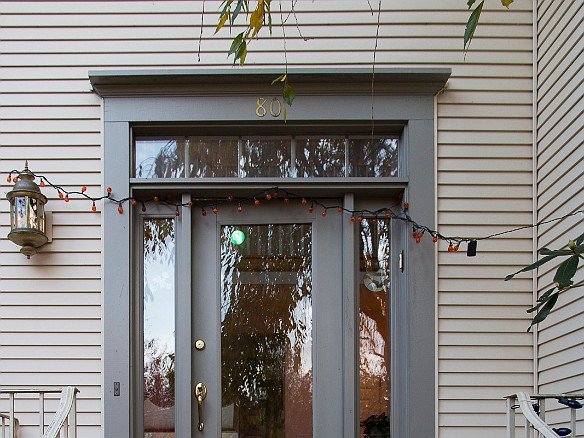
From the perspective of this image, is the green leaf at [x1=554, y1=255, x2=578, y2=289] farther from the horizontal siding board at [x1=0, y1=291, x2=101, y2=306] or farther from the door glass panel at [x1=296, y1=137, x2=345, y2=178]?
the horizontal siding board at [x1=0, y1=291, x2=101, y2=306]

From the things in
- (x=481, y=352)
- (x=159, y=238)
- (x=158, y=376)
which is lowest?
(x=158, y=376)

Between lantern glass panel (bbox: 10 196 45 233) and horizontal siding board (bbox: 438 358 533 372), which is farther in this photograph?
horizontal siding board (bbox: 438 358 533 372)

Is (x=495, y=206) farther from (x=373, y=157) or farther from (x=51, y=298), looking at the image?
(x=51, y=298)

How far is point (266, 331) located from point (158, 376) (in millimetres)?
627

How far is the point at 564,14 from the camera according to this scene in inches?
131

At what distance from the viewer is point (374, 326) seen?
374cm

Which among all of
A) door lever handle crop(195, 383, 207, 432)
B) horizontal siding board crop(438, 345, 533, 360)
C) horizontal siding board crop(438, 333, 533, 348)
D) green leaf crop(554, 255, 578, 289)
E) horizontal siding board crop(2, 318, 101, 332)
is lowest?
door lever handle crop(195, 383, 207, 432)

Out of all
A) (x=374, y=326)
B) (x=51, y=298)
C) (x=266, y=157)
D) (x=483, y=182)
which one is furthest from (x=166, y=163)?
(x=483, y=182)

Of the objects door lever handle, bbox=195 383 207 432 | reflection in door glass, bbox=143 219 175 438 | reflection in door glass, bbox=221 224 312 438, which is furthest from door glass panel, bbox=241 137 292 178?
door lever handle, bbox=195 383 207 432

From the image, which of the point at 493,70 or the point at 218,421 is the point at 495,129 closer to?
the point at 493,70

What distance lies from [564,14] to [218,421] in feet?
8.87

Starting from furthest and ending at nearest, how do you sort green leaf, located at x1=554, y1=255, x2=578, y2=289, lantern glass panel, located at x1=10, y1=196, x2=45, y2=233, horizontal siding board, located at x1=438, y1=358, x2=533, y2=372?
horizontal siding board, located at x1=438, y1=358, x2=533, y2=372
lantern glass panel, located at x1=10, y1=196, x2=45, y2=233
green leaf, located at x1=554, y1=255, x2=578, y2=289

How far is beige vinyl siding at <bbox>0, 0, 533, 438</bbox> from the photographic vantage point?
357cm

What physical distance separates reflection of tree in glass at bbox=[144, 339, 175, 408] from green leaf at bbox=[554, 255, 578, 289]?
2130 millimetres
